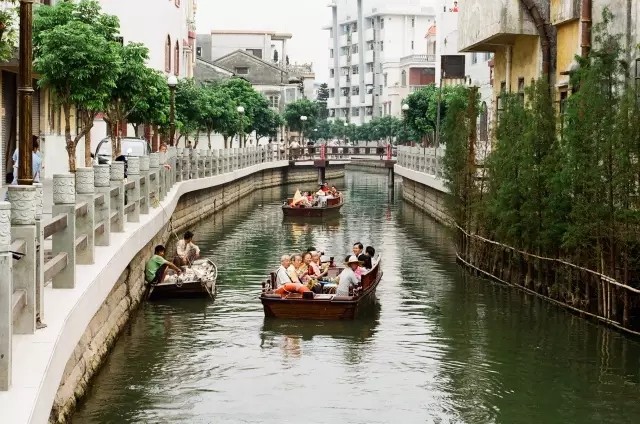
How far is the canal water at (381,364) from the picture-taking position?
15867mm

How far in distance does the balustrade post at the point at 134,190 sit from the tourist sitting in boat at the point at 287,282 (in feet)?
9.57

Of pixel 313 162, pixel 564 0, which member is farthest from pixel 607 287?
pixel 313 162

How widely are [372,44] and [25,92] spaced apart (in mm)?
123017

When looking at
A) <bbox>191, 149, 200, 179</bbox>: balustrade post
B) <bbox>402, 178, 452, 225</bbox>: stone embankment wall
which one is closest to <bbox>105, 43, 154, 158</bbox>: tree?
<bbox>191, 149, 200, 179</bbox>: balustrade post

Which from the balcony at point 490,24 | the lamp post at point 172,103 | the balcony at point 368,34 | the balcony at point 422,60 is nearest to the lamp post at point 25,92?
the balcony at point 490,24

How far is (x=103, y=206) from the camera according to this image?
59.5ft

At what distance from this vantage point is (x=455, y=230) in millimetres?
32562

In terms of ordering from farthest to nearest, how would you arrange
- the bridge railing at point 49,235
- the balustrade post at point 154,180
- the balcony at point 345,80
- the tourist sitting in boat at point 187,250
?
the balcony at point 345,80
the balustrade post at point 154,180
the tourist sitting in boat at point 187,250
the bridge railing at point 49,235

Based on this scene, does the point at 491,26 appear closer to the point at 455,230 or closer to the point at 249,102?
the point at 455,230

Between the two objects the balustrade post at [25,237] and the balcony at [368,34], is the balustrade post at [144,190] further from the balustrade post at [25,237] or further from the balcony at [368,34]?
the balcony at [368,34]

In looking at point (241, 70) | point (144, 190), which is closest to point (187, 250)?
point (144, 190)

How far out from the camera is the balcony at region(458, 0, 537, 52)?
3325 cm

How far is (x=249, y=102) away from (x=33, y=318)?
67894 mm

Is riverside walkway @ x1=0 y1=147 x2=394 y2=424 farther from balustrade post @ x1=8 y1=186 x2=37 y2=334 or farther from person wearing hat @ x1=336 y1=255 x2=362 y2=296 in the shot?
person wearing hat @ x1=336 y1=255 x2=362 y2=296
